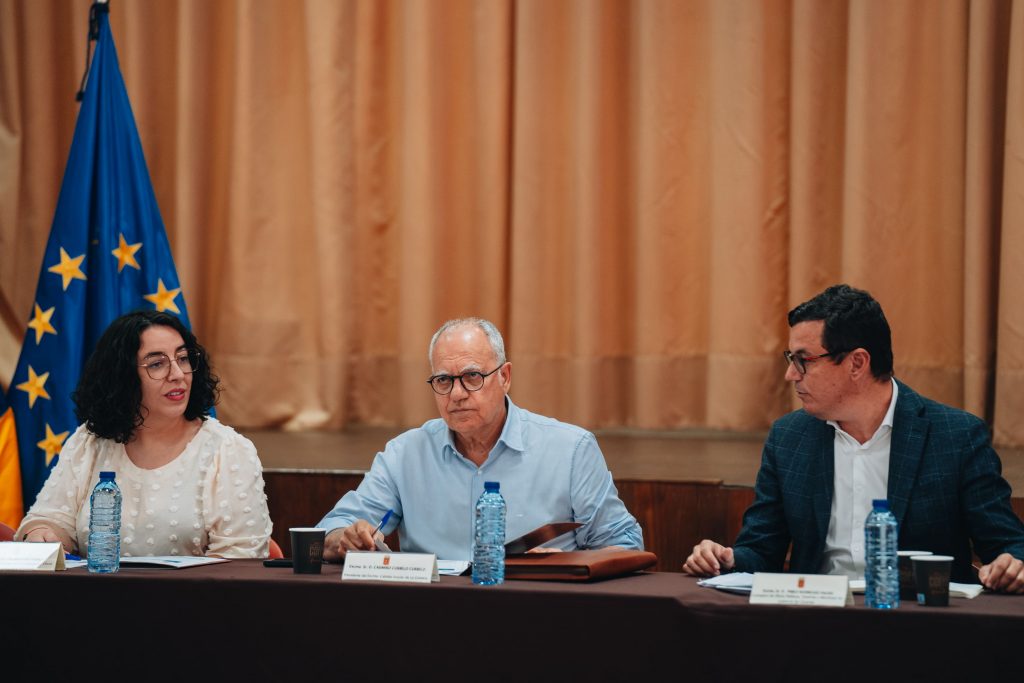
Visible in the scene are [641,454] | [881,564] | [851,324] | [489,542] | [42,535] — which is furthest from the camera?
[641,454]

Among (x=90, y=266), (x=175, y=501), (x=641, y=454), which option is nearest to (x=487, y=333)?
(x=175, y=501)

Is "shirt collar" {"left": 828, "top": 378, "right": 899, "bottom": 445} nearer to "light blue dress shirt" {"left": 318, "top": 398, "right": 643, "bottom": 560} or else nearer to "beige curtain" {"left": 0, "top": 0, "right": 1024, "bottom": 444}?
"light blue dress shirt" {"left": 318, "top": 398, "right": 643, "bottom": 560}

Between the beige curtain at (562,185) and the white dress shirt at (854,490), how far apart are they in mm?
1720

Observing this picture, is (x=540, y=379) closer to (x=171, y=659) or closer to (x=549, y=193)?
(x=549, y=193)

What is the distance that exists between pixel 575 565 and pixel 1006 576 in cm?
75

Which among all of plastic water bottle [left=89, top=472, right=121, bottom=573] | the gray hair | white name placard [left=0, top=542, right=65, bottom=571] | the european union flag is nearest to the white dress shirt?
the gray hair

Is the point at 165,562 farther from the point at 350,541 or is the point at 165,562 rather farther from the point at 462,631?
the point at 462,631

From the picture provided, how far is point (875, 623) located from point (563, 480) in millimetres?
1072

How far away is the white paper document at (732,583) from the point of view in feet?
6.64

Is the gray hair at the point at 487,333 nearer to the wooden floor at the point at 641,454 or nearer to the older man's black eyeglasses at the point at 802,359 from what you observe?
the older man's black eyeglasses at the point at 802,359

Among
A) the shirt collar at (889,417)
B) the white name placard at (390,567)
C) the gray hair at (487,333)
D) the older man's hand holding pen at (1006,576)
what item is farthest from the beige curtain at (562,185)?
the white name placard at (390,567)

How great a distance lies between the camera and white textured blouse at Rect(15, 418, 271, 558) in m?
2.87

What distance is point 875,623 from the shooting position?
1836 mm

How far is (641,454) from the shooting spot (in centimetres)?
409
